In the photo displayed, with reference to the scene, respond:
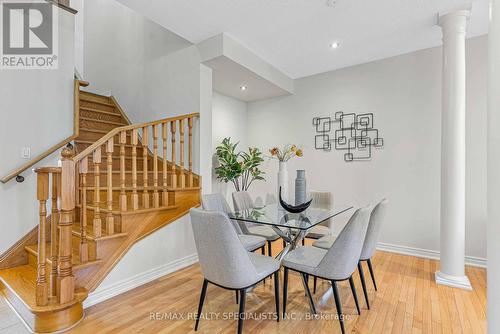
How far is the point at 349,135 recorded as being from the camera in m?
3.96

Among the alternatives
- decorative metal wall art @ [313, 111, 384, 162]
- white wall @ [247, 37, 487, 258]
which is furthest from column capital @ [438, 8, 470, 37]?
decorative metal wall art @ [313, 111, 384, 162]

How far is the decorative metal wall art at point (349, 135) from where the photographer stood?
3789mm

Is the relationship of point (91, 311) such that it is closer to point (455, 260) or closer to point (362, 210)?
point (362, 210)

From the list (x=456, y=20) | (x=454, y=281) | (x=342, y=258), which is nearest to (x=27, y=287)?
(x=342, y=258)

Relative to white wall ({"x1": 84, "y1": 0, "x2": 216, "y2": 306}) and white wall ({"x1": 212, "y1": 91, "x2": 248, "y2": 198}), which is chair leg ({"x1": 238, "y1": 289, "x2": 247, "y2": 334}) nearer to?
white wall ({"x1": 84, "y1": 0, "x2": 216, "y2": 306})

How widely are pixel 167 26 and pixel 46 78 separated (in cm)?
147

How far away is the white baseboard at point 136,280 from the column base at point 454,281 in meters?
2.76

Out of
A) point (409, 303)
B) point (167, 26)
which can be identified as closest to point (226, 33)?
point (167, 26)

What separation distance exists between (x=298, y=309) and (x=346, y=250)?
0.79m

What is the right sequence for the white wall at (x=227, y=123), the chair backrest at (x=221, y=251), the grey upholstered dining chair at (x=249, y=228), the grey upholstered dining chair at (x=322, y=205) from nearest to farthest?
the chair backrest at (x=221, y=251) → the grey upholstered dining chair at (x=249, y=228) → the grey upholstered dining chair at (x=322, y=205) → the white wall at (x=227, y=123)

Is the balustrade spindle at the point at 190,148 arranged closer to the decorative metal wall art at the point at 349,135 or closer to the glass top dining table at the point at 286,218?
the glass top dining table at the point at 286,218

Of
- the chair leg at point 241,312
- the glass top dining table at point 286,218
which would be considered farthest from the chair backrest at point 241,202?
the chair leg at point 241,312

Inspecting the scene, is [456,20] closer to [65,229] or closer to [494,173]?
[494,173]

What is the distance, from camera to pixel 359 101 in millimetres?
3887
